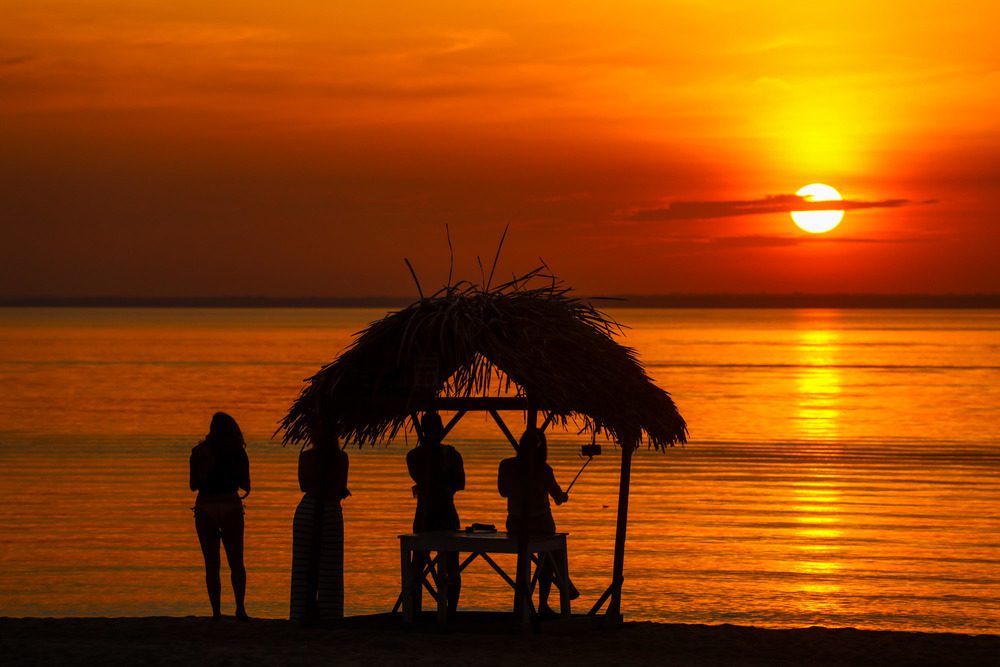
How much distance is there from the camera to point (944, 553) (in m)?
21.7

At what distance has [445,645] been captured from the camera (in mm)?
11883

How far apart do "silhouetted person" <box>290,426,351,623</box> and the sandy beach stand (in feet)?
0.82

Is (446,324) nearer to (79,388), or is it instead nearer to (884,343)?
(79,388)

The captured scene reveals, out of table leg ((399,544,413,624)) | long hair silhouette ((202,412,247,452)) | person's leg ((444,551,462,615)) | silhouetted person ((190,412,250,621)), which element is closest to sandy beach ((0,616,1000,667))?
table leg ((399,544,413,624))

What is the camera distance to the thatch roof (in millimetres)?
11602

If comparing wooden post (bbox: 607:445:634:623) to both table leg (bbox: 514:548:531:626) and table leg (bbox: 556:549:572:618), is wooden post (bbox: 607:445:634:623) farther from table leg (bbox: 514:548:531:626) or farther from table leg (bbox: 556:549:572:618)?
table leg (bbox: 514:548:531:626)

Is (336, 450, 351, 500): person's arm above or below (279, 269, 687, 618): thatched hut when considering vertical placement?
below

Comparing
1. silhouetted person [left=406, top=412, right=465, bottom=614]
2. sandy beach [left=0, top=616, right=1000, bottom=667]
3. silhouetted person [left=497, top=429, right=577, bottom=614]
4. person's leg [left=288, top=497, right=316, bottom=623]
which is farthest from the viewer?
silhouetted person [left=406, top=412, right=465, bottom=614]

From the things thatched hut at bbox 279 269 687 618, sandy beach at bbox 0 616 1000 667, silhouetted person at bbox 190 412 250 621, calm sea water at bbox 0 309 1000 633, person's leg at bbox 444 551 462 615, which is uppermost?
thatched hut at bbox 279 269 687 618

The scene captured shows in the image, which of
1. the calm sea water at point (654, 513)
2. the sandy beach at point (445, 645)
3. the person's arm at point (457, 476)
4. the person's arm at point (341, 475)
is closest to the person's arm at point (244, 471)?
the person's arm at point (341, 475)

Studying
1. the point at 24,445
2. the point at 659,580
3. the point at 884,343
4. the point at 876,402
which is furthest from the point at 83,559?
the point at 884,343

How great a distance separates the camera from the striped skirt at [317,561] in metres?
12.4

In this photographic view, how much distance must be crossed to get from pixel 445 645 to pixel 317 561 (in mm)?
1364

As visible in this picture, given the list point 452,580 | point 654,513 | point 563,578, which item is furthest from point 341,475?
point 654,513
